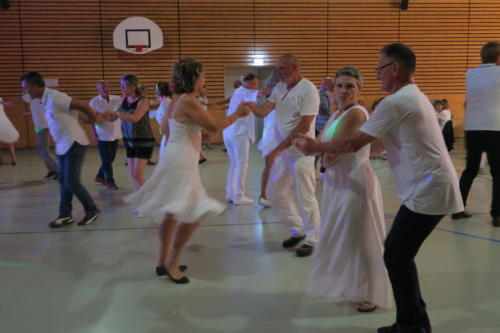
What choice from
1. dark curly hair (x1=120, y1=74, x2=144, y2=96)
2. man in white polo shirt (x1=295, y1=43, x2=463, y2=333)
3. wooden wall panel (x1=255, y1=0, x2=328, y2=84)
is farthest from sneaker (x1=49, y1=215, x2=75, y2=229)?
wooden wall panel (x1=255, y1=0, x2=328, y2=84)

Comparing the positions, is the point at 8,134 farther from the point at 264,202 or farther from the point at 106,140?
the point at 264,202

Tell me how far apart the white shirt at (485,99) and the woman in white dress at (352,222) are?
231 centimetres

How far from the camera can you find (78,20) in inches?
453

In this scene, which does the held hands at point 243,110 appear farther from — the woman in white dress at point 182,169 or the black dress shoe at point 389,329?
the black dress shoe at point 389,329

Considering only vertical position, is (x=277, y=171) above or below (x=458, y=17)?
below

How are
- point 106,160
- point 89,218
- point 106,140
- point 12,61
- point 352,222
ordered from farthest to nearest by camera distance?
point 12,61 < point 106,140 < point 106,160 < point 89,218 < point 352,222

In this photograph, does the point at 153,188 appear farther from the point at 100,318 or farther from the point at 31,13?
the point at 31,13

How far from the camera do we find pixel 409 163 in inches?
83.6

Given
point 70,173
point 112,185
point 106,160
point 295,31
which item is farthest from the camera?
point 295,31

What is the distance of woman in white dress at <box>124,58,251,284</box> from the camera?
2.96m

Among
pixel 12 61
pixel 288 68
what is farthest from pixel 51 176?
pixel 12 61

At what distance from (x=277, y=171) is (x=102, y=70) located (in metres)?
9.29

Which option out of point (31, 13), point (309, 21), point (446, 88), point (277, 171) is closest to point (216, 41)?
point (309, 21)

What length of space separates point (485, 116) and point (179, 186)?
10.6 ft
